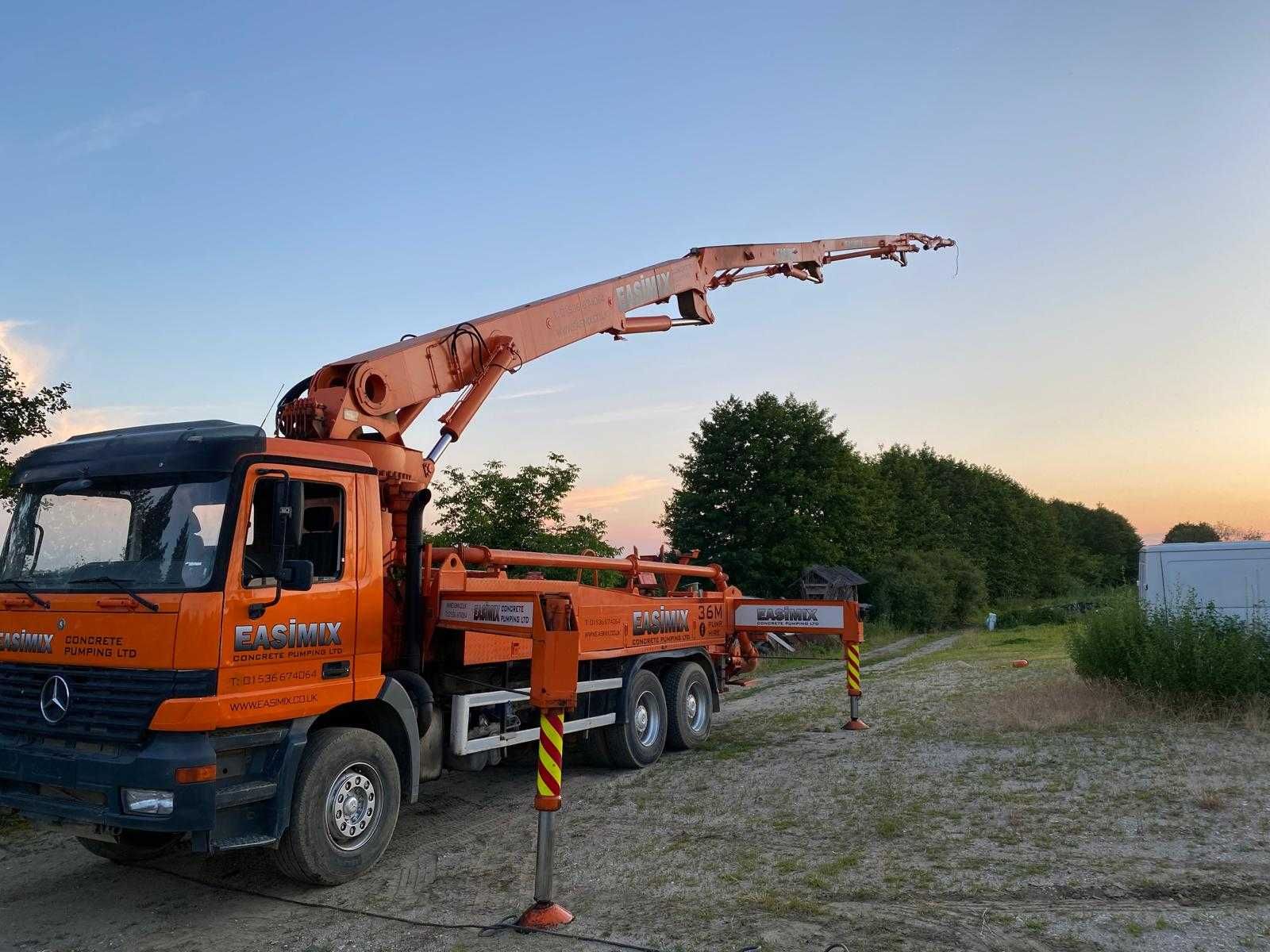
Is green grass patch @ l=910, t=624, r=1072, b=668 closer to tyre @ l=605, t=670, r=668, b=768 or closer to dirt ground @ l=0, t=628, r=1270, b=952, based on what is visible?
dirt ground @ l=0, t=628, r=1270, b=952

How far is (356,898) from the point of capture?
655 cm

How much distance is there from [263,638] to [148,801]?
114 centimetres

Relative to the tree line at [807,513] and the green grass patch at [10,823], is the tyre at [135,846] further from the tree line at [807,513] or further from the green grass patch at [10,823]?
the tree line at [807,513]

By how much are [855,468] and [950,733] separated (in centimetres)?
3311

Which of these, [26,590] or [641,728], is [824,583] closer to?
[641,728]

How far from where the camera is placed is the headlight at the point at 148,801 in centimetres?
577

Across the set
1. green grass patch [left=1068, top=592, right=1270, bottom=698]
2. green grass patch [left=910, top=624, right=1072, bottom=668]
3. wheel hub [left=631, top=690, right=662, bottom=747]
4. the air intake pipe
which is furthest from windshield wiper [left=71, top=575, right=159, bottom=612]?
green grass patch [left=910, top=624, right=1072, bottom=668]

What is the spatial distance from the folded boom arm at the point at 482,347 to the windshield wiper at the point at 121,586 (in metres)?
1.96

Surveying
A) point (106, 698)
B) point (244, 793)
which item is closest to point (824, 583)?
point (244, 793)

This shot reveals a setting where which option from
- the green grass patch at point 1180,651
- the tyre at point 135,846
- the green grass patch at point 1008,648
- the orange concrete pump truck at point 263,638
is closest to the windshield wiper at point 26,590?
the orange concrete pump truck at point 263,638

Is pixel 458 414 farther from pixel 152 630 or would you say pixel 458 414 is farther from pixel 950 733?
pixel 950 733

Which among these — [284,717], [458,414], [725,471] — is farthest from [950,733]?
[725,471]

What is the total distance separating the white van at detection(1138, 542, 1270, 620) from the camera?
15273 millimetres

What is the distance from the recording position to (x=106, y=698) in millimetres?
6027
